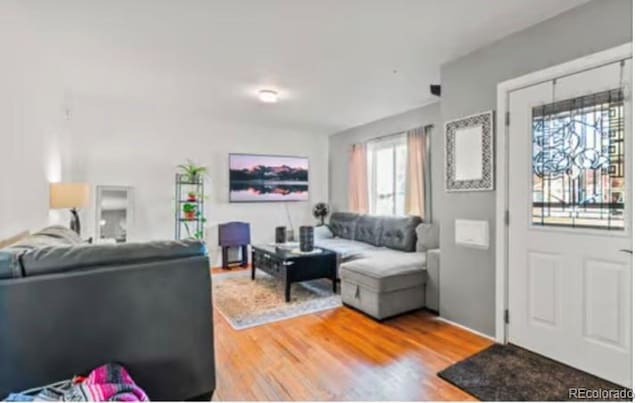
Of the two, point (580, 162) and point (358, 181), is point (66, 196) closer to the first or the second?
point (358, 181)

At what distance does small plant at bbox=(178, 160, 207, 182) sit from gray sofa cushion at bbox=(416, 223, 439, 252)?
3397 millimetres

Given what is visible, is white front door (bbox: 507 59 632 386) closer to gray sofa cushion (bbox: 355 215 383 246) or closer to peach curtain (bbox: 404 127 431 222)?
peach curtain (bbox: 404 127 431 222)

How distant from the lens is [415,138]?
484 centimetres

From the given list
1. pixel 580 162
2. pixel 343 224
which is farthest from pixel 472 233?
pixel 343 224

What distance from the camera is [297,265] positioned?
12.6ft

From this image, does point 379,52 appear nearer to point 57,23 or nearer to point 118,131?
point 57,23

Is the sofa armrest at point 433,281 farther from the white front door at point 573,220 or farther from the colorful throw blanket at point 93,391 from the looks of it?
the colorful throw blanket at point 93,391

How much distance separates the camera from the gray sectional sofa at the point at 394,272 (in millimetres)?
3223

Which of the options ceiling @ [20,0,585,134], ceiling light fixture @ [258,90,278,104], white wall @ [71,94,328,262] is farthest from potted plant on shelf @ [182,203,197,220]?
ceiling light fixture @ [258,90,278,104]

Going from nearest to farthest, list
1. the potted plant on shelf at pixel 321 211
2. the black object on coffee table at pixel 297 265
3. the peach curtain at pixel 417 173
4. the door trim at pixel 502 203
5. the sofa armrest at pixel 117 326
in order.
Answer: the sofa armrest at pixel 117 326, the door trim at pixel 502 203, the black object on coffee table at pixel 297 265, the peach curtain at pixel 417 173, the potted plant on shelf at pixel 321 211

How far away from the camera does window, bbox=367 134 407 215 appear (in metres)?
5.28

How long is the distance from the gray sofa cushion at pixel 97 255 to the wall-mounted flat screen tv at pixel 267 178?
13.5 ft

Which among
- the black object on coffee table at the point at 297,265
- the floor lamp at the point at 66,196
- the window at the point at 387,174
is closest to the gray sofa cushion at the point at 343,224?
the window at the point at 387,174

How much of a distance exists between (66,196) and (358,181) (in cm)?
416
